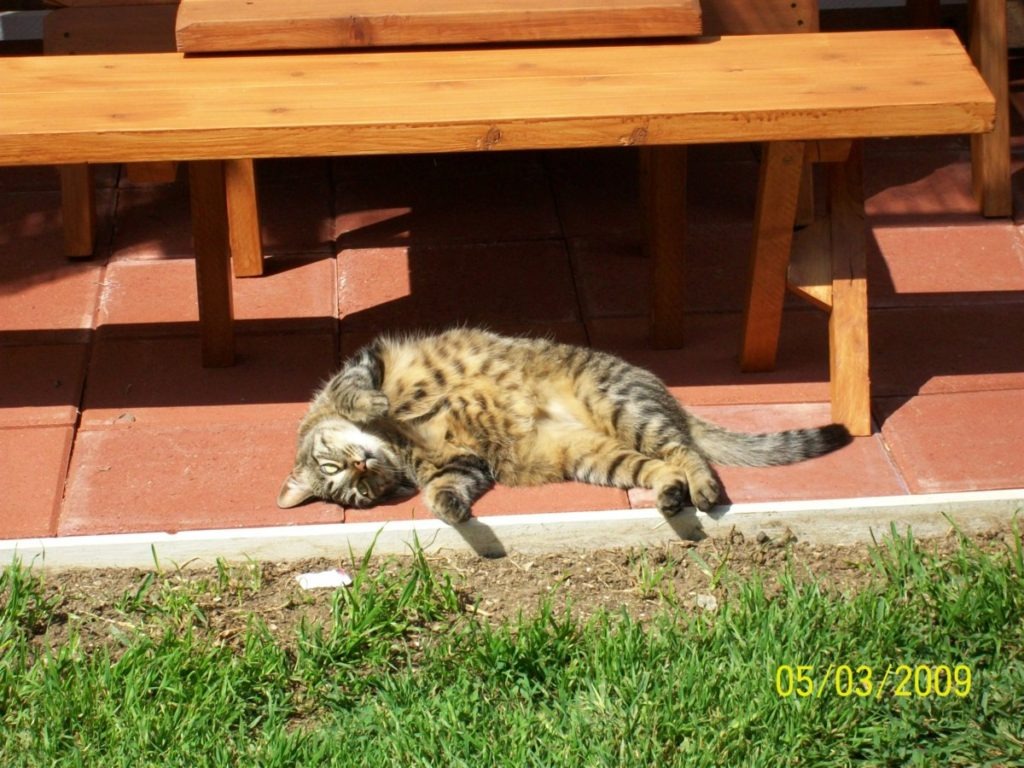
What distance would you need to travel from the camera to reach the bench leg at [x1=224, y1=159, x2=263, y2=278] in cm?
538

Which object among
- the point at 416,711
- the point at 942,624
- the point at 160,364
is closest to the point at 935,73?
the point at 942,624

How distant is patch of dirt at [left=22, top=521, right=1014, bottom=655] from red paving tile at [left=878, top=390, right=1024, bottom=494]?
26 centimetres

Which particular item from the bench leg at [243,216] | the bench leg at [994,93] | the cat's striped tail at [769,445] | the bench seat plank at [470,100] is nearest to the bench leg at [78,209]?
the bench leg at [243,216]

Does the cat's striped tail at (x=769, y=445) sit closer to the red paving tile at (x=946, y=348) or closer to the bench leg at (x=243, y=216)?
the red paving tile at (x=946, y=348)

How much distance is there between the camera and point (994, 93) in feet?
18.6

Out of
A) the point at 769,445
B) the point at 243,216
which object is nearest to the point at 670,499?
the point at 769,445

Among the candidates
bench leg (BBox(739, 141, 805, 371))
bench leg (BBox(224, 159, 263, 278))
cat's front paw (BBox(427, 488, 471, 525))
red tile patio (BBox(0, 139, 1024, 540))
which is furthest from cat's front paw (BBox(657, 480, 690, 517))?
bench leg (BBox(224, 159, 263, 278))

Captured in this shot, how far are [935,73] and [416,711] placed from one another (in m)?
2.42

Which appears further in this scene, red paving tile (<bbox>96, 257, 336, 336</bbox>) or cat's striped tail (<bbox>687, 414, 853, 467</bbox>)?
red paving tile (<bbox>96, 257, 336, 336</bbox>)

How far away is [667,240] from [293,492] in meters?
1.57

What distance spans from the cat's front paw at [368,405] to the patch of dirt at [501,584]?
21.0 inches

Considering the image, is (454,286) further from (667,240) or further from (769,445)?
(769,445)

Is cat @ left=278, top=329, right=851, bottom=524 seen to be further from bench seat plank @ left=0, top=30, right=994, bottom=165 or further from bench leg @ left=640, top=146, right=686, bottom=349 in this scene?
bench seat plank @ left=0, top=30, right=994, bottom=165

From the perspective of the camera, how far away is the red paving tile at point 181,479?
4238 mm
